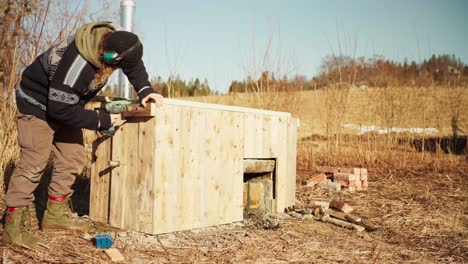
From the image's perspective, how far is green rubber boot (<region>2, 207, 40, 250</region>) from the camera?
3.14 meters

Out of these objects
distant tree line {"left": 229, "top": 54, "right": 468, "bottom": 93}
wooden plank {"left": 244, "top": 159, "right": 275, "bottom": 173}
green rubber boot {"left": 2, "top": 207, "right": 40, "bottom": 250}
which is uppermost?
distant tree line {"left": 229, "top": 54, "right": 468, "bottom": 93}

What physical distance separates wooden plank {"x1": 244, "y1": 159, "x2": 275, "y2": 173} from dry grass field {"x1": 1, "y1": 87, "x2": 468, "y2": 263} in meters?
0.60

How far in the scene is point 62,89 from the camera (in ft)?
9.84

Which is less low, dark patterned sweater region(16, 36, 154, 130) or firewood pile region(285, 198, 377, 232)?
dark patterned sweater region(16, 36, 154, 130)

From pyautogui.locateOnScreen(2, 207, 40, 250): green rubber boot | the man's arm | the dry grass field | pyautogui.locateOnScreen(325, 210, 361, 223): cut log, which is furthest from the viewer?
pyautogui.locateOnScreen(325, 210, 361, 223): cut log

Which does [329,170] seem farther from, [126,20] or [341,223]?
[126,20]

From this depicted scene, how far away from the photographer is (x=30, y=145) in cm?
323

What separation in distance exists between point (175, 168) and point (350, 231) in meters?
1.82

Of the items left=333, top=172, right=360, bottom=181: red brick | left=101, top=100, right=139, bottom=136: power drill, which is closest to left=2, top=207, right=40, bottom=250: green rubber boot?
left=101, top=100, right=139, bottom=136: power drill

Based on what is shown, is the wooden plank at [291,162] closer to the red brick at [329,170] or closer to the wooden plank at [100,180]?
the red brick at [329,170]

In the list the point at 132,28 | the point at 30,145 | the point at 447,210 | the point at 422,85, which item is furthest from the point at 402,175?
the point at 30,145

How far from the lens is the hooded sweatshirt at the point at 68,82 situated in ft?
9.90

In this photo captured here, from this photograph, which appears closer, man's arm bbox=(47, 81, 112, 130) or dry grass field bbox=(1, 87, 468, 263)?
man's arm bbox=(47, 81, 112, 130)

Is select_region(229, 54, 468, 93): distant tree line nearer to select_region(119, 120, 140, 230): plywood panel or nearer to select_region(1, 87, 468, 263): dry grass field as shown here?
select_region(1, 87, 468, 263): dry grass field
